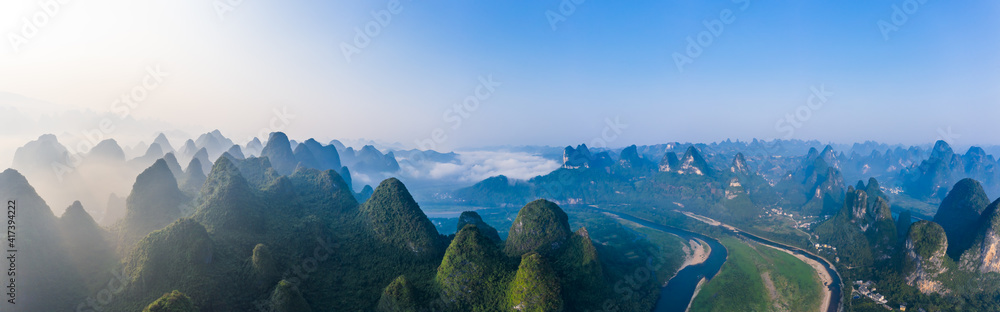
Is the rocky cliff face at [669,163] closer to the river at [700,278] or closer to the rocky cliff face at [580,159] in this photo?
the rocky cliff face at [580,159]

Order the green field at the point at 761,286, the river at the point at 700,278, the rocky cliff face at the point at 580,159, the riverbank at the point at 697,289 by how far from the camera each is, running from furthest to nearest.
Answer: the rocky cliff face at the point at 580,159 → the river at the point at 700,278 → the riverbank at the point at 697,289 → the green field at the point at 761,286

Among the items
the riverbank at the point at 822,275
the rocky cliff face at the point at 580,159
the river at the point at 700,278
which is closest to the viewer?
the river at the point at 700,278

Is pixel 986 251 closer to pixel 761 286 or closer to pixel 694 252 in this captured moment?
pixel 761 286

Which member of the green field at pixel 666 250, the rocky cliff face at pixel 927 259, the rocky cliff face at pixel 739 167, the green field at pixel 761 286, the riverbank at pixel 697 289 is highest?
the rocky cliff face at pixel 739 167

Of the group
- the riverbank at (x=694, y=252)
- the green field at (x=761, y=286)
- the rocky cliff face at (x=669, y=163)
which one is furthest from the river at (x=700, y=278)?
the rocky cliff face at (x=669, y=163)

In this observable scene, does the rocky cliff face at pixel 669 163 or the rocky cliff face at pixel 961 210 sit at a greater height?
the rocky cliff face at pixel 669 163

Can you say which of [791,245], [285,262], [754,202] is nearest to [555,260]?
[285,262]

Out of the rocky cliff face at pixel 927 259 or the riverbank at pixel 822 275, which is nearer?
the rocky cliff face at pixel 927 259
